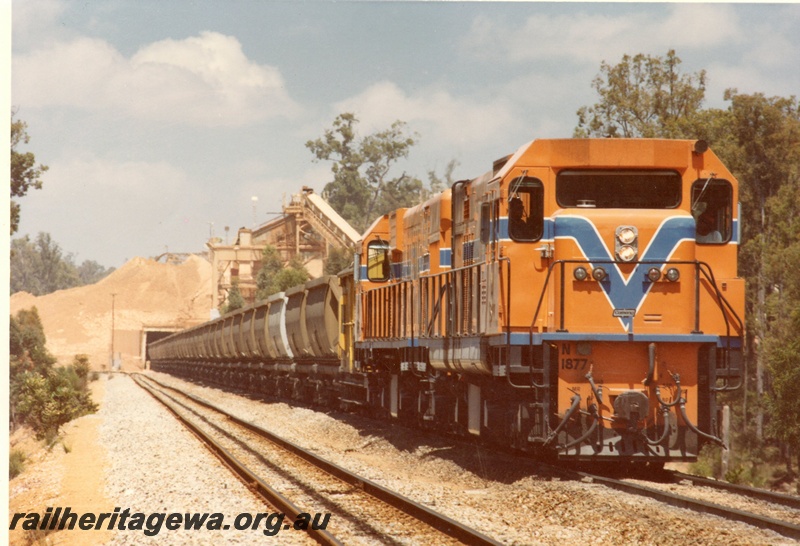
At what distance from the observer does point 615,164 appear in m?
13.4

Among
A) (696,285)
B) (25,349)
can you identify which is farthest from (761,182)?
(25,349)

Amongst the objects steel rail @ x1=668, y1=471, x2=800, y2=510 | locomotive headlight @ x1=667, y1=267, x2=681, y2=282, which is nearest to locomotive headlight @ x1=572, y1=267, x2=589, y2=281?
locomotive headlight @ x1=667, y1=267, x2=681, y2=282

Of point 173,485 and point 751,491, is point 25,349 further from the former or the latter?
point 751,491

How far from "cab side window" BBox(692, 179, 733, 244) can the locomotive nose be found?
249 cm

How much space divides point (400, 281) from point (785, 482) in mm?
25620

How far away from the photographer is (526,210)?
534 inches

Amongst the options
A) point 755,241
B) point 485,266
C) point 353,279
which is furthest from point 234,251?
point 485,266

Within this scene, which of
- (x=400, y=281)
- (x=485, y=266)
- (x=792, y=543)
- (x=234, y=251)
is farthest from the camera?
(x=234, y=251)

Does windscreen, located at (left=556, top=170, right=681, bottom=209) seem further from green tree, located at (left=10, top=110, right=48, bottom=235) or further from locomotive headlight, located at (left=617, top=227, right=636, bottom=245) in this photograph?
green tree, located at (left=10, top=110, right=48, bottom=235)

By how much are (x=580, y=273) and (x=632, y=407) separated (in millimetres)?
1873

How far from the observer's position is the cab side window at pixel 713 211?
13.5 metres

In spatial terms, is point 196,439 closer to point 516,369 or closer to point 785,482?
point 516,369

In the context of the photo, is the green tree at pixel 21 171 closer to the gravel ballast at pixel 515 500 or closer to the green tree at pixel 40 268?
the gravel ballast at pixel 515 500

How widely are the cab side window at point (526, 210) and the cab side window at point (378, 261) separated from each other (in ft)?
28.2
